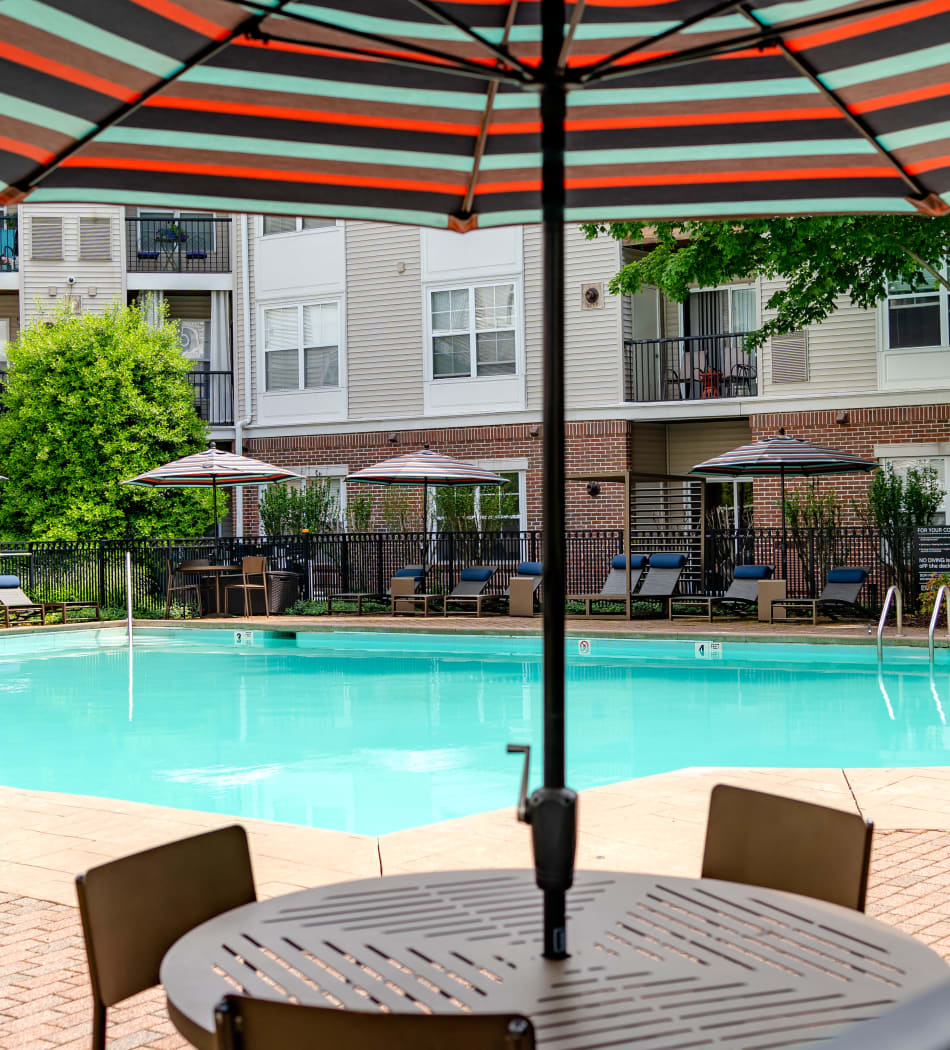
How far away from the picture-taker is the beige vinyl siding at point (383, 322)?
78.8 feet

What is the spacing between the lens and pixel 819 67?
3.22 meters

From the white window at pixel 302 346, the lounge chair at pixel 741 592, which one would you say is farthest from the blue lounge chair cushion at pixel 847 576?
the white window at pixel 302 346

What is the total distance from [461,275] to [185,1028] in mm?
22328

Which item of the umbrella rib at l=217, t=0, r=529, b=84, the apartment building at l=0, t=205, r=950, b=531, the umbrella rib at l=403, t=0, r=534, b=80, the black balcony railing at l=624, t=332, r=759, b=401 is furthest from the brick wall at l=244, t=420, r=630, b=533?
the umbrella rib at l=403, t=0, r=534, b=80

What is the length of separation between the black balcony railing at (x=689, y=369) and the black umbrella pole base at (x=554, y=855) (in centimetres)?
2043

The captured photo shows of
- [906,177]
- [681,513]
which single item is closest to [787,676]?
[681,513]

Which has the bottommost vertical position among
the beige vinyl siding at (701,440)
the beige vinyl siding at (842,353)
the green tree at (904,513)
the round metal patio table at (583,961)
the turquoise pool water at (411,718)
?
the turquoise pool water at (411,718)

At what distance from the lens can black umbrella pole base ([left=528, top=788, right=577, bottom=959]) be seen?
7.18 ft

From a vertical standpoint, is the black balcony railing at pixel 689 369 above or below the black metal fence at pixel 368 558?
above

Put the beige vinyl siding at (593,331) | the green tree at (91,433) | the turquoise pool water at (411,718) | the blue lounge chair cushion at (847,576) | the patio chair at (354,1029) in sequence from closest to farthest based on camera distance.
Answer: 1. the patio chair at (354,1029)
2. the turquoise pool water at (411,718)
3. the blue lounge chair cushion at (847,576)
4. the beige vinyl siding at (593,331)
5. the green tree at (91,433)

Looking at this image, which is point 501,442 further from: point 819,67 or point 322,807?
point 819,67

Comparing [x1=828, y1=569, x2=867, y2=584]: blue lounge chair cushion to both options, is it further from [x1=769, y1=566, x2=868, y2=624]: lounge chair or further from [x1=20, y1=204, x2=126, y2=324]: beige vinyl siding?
[x1=20, y1=204, x2=126, y2=324]: beige vinyl siding

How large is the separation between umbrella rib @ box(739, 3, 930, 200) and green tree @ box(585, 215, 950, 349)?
38.4 ft

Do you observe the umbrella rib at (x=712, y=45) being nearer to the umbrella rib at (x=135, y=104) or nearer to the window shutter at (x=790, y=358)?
the umbrella rib at (x=135, y=104)
